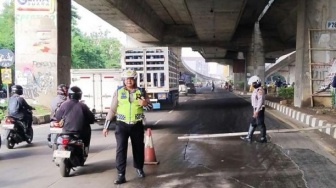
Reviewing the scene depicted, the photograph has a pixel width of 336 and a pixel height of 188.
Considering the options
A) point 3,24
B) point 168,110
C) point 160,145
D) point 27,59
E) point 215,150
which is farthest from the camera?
point 3,24

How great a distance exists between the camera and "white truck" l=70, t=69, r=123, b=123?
13.5 meters

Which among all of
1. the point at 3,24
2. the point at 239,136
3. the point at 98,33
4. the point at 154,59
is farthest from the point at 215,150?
the point at 98,33

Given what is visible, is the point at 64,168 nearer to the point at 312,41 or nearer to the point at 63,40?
the point at 63,40

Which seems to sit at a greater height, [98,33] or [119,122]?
[98,33]

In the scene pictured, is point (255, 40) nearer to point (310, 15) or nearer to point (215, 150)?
point (310, 15)

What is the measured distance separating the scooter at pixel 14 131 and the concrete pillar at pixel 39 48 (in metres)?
8.43

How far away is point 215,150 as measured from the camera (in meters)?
9.61

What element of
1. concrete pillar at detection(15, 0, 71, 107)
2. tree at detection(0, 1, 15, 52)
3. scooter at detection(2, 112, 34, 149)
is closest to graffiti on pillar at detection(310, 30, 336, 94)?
concrete pillar at detection(15, 0, 71, 107)

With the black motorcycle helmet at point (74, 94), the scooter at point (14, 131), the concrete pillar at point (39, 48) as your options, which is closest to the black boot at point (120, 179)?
the black motorcycle helmet at point (74, 94)

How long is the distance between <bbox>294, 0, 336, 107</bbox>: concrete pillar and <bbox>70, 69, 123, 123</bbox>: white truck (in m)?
10.3

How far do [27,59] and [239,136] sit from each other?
37.0ft

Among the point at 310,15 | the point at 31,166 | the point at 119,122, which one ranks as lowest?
the point at 31,166

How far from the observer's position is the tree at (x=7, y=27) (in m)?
44.4

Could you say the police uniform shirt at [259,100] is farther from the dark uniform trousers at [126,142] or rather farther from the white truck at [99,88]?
the white truck at [99,88]
